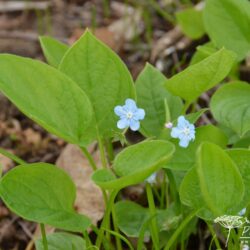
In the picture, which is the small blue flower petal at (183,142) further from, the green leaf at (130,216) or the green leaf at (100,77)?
the green leaf at (130,216)

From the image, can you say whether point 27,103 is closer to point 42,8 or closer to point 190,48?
point 190,48

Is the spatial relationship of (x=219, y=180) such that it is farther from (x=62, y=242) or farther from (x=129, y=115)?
(x=62, y=242)

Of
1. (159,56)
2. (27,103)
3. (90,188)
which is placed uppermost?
(27,103)

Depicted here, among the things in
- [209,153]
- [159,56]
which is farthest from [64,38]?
[209,153]

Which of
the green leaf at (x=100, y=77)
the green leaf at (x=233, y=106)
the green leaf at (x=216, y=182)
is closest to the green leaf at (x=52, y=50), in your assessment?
the green leaf at (x=100, y=77)

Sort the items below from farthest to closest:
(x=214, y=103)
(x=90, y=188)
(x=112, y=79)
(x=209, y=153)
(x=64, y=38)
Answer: (x=64, y=38)
(x=90, y=188)
(x=214, y=103)
(x=112, y=79)
(x=209, y=153)

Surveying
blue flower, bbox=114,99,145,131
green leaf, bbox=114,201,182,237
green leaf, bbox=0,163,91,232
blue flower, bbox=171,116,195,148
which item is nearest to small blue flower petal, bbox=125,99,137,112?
blue flower, bbox=114,99,145,131

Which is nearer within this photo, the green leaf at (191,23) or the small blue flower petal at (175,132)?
the small blue flower petal at (175,132)
